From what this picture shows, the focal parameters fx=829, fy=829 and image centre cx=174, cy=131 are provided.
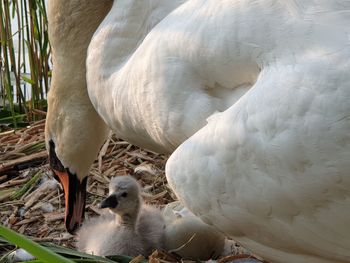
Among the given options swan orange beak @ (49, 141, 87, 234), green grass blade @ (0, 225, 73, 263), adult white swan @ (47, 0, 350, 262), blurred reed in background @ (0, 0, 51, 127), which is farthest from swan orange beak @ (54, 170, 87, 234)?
green grass blade @ (0, 225, 73, 263)

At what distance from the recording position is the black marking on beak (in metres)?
3.18

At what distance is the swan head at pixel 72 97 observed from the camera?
2.86m

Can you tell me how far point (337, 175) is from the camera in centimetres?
183

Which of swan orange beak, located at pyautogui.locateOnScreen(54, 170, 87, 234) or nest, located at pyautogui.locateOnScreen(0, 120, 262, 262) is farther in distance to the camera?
nest, located at pyautogui.locateOnScreen(0, 120, 262, 262)

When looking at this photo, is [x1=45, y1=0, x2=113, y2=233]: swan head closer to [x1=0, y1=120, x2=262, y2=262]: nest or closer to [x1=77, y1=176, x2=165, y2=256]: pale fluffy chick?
[x1=77, y1=176, x2=165, y2=256]: pale fluffy chick

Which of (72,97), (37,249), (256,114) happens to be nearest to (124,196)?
(72,97)

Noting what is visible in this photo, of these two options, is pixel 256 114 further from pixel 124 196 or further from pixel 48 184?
pixel 48 184

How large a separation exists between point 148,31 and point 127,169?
4.19ft

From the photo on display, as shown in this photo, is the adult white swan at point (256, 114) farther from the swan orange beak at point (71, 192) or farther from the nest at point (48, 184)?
the nest at point (48, 184)

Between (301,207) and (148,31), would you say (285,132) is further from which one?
(148,31)

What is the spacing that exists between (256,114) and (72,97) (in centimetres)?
119

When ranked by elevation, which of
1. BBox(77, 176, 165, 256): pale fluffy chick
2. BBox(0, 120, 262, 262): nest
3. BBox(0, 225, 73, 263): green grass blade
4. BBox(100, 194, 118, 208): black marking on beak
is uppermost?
BBox(0, 225, 73, 263): green grass blade

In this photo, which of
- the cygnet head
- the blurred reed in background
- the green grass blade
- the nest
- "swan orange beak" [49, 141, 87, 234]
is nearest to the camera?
the green grass blade

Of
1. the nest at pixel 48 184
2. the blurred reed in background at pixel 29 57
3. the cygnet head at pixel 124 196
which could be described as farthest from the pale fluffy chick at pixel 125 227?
the blurred reed in background at pixel 29 57
